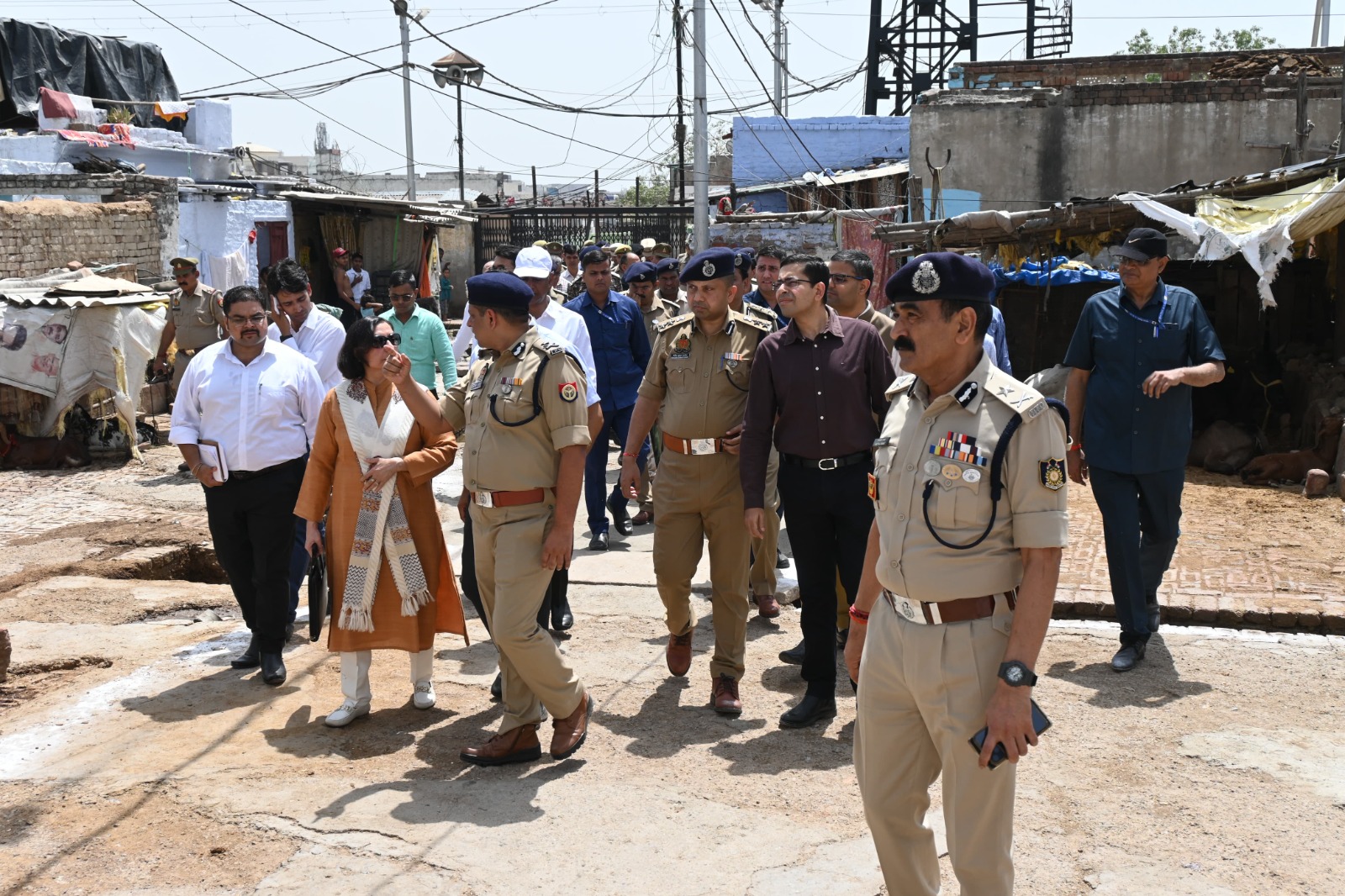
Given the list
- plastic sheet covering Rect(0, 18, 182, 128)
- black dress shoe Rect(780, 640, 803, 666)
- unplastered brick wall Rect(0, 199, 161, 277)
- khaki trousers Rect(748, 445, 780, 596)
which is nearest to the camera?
black dress shoe Rect(780, 640, 803, 666)

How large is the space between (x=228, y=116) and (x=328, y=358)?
22024 millimetres

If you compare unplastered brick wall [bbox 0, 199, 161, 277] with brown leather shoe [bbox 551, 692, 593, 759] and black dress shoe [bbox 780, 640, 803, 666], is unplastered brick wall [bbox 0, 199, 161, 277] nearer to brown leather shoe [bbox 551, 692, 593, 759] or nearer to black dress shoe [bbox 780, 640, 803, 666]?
black dress shoe [bbox 780, 640, 803, 666]

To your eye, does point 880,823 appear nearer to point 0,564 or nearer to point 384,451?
point 384,451

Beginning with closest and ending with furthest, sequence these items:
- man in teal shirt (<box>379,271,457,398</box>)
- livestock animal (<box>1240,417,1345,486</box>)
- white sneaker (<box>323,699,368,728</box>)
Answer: white sneaker (<box>323,699,368,728</box>), man in teal shirt (<box>379,271,457,398</box>), livestock animal (<box>1240,417,1345,486</box>)

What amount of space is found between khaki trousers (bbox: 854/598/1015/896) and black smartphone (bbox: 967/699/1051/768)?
3cm

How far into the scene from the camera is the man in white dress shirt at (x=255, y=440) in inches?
227

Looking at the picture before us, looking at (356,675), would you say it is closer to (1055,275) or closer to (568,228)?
(1055,275)

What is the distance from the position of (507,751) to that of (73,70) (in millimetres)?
27719

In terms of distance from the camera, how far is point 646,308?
961cm

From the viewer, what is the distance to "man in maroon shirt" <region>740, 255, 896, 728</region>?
501 cm

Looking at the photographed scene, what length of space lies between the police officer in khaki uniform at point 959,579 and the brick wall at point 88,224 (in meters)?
15.1

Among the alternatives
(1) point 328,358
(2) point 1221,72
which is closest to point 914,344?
(1) point 328,358

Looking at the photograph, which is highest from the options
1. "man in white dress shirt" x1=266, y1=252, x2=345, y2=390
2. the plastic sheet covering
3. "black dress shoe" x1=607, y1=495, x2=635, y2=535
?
the plastic sheet covering

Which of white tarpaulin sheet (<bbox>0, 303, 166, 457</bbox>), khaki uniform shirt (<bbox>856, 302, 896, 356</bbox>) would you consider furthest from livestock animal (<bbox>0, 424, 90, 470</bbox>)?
khaki uniform shirt (<bbox>856, 302, 896, 356</bbox>)
